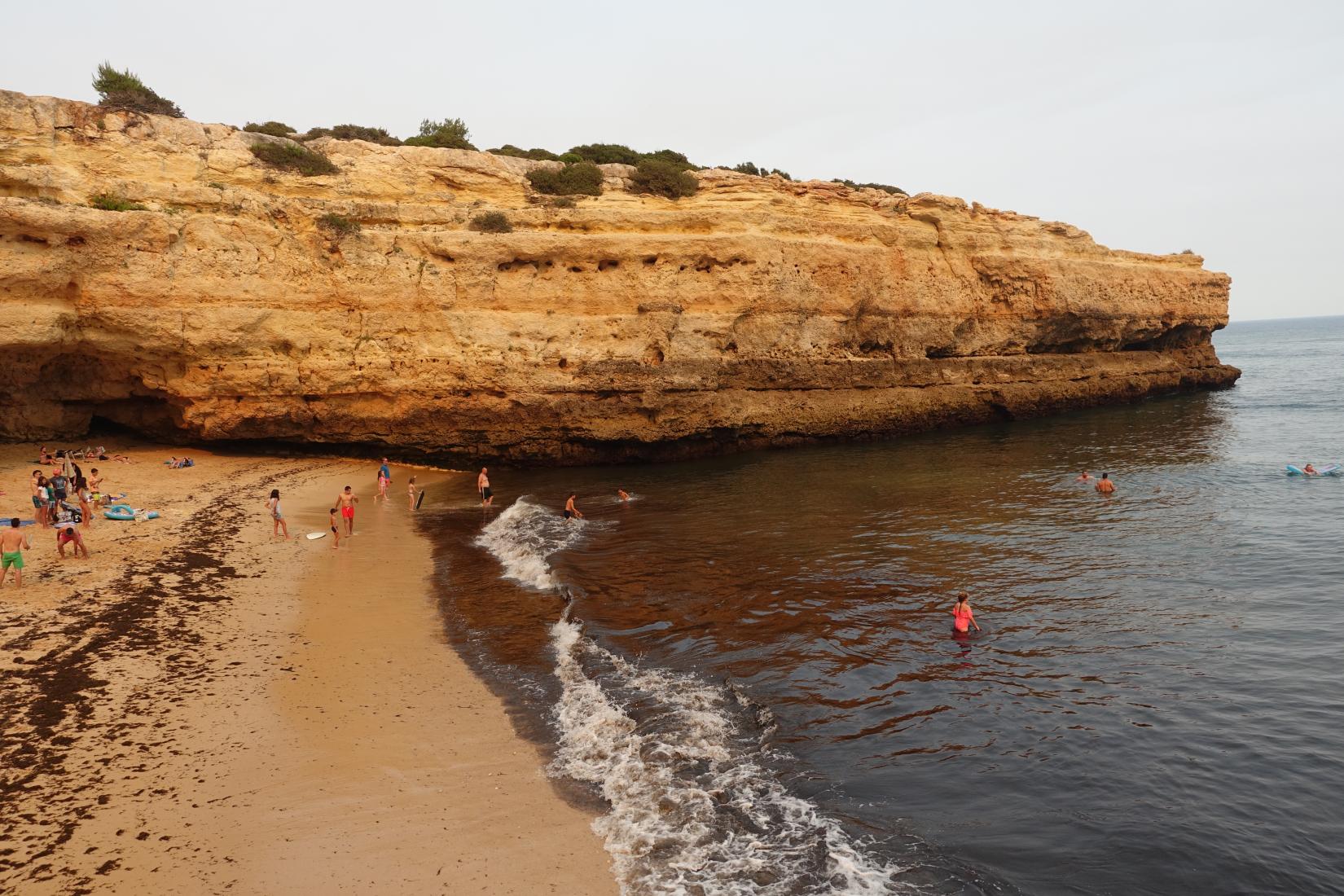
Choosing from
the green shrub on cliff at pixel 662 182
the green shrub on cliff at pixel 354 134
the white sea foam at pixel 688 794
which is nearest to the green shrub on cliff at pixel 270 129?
the green shrub on cliff at pixel 354 134

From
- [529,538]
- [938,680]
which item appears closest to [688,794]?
[938,680]

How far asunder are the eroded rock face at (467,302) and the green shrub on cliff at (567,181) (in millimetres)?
602

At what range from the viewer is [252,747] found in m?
7.99

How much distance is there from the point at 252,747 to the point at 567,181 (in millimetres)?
26270

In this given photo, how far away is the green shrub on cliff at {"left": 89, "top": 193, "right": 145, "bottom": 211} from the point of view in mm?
21906

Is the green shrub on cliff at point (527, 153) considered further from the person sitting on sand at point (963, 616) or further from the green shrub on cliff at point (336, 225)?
the person sitting on sand at point (963, 616)

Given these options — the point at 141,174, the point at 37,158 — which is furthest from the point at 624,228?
the point at 37,158

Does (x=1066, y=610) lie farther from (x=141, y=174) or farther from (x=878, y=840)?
(x=141, y=174)

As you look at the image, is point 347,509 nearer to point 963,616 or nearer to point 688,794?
point 688,794

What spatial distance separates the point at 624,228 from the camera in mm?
28344

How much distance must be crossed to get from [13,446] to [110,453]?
2562 mm

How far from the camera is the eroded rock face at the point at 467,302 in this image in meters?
22.2

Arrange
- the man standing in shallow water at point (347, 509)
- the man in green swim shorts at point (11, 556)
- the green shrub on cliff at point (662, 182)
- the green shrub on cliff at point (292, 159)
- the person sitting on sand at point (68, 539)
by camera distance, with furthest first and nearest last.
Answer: the green shrub on cliff at point (662, 182), the green shrub on cliff at point (292, 159), the man standing in shallow water at point (347, 509), the person sitting on sand at point (68, 539), the man in green swim shorts at point (11, 556)

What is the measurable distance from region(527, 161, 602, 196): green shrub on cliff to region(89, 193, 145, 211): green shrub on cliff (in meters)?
13.3
